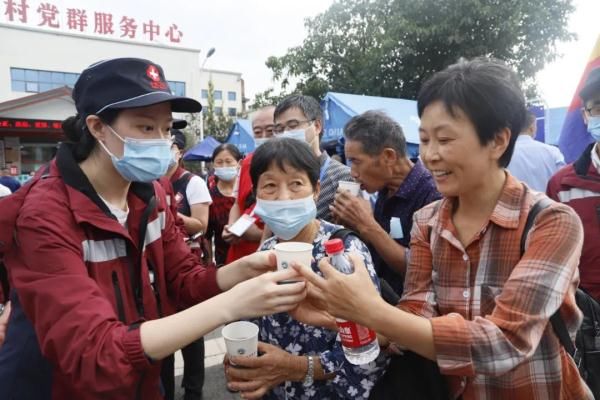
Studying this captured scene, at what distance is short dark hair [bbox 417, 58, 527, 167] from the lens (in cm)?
131

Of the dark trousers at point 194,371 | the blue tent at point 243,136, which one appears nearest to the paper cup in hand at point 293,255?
the dark trousers at point 194,371

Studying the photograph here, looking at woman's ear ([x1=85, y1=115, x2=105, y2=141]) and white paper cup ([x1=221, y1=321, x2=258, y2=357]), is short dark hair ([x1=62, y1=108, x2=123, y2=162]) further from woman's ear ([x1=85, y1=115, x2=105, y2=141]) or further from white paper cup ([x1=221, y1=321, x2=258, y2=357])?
white paper cup ([x1=221, y1=321, x2=258, y2=357])

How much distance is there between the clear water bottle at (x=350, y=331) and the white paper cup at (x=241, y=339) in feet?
1.24

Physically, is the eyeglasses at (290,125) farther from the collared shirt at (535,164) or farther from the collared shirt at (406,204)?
the collared shirt at (535,164)

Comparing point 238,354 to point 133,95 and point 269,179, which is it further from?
point 133,95

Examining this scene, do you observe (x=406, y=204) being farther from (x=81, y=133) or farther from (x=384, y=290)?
(x=81, y=133)

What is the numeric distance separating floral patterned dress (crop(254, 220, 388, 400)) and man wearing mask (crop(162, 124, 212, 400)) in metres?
1.85

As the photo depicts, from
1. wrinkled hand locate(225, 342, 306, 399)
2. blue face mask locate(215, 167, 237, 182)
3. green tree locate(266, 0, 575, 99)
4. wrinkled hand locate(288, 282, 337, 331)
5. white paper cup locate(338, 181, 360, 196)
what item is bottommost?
wrinkled hand locate(225, 342, 306, 399)

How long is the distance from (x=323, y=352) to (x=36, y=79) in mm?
30252

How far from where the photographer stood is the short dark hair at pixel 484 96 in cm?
131

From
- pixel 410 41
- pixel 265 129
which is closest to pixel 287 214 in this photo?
pixel 265 129

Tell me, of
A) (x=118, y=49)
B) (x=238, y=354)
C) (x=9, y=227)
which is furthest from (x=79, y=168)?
(x=118, y=49)

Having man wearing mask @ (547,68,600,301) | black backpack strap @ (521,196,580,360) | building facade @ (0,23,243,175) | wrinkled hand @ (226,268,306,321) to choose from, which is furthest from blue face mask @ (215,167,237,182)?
building facade @ (0,23,243,175)

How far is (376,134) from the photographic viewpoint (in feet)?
8.07
